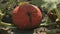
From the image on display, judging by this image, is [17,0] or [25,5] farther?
[17,0]

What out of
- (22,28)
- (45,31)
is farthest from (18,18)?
(45,31)

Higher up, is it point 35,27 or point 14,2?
point 14,2

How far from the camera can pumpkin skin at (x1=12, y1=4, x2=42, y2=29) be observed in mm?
2947

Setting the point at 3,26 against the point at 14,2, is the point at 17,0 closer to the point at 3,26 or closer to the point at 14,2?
the point at 14,2

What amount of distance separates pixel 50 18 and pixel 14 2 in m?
0.58

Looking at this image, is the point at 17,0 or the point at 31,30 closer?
the point at 31,30

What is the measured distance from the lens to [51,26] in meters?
3.04

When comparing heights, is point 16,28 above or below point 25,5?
below

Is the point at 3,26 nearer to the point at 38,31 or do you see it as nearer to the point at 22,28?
the point at 22,28

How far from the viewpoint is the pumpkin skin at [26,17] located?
9.67 ft

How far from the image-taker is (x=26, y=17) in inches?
116

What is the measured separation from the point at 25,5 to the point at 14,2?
1.26 feet

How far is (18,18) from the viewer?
2.96 metres

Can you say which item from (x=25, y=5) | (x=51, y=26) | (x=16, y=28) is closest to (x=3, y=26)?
(x=16, y=28)
